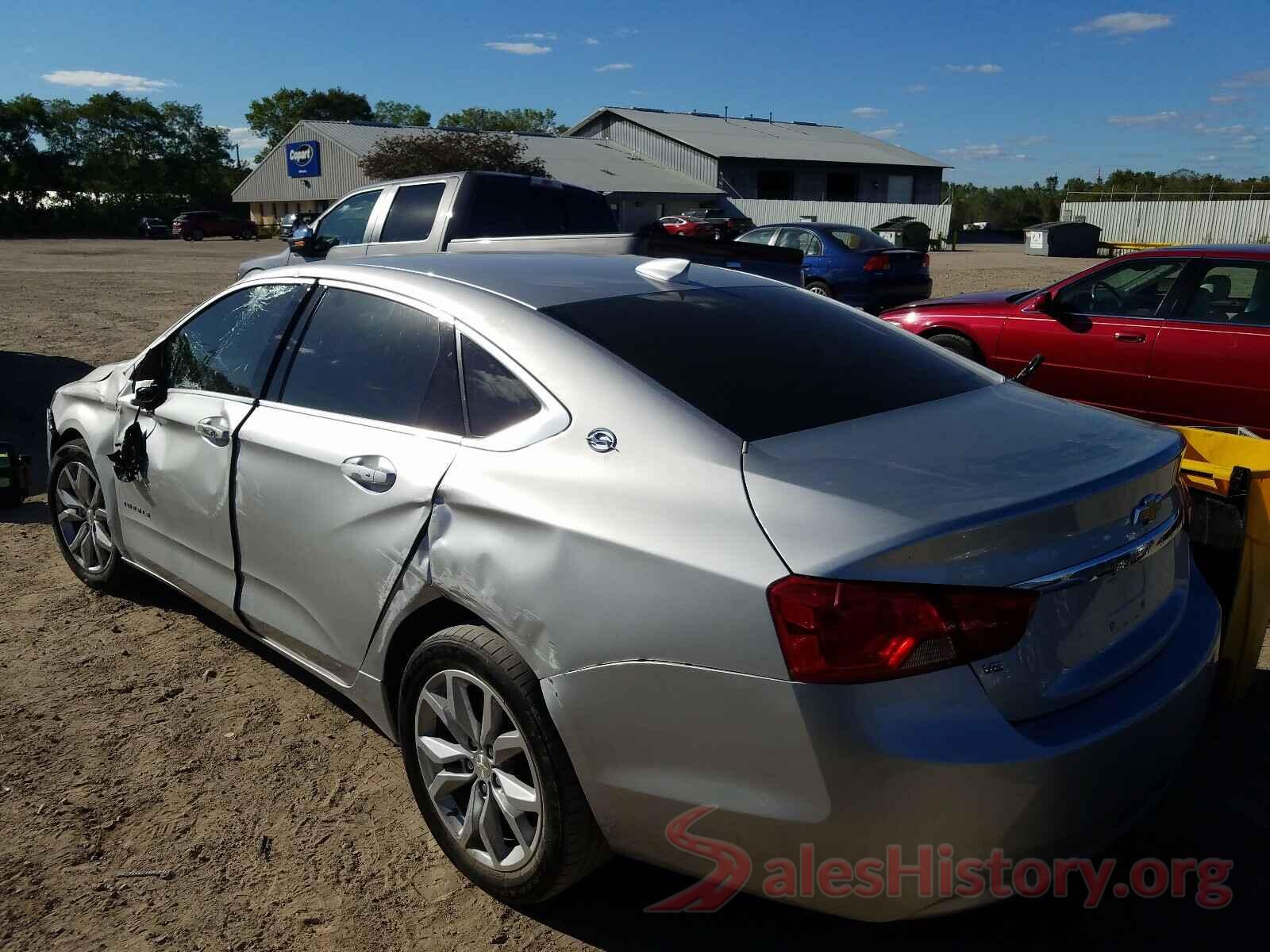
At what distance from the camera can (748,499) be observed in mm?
2080

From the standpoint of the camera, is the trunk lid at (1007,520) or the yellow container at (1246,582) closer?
the trunk lid at (1007,520)

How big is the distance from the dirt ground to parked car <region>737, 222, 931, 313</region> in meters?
12.4

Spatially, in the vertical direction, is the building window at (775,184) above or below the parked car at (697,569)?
above

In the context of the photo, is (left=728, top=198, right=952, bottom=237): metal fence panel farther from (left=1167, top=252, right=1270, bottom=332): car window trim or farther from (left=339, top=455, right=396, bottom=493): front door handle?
(left=339, top=455, right=396, bottom=493): front door handle

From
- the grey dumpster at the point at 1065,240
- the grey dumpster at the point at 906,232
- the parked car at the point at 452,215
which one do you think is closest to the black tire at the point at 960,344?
the parked car at the point at 452,215

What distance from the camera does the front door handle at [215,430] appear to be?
11.2ft

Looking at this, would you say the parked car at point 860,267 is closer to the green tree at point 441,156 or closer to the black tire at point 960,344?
the black tire at point 960,344

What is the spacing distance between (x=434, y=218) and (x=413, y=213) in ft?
1.19

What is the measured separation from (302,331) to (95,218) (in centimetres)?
7141

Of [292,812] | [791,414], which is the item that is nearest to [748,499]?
[791,414]

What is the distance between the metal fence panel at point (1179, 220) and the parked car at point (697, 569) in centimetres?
4166

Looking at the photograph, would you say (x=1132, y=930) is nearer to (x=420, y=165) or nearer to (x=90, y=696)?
(x=90, y=696)

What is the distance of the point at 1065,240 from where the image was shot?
125ft

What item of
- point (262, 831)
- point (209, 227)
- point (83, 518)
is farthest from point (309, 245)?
point (209, 227)
